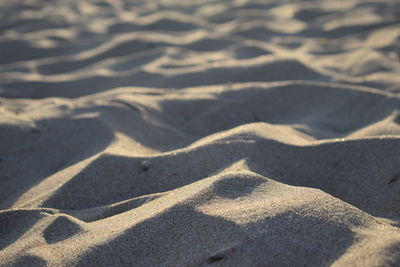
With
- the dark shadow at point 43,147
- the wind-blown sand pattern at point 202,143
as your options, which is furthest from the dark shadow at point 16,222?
the dark shadow at point 43,147

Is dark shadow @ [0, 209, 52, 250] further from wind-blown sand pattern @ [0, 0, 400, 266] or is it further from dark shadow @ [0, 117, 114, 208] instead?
dark shadow @ [0, 117, 114, 208]

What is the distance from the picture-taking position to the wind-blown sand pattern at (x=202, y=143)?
1.04 metres

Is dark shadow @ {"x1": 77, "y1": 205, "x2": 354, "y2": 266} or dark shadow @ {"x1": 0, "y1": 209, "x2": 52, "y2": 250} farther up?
dark shadow @ {"x1": 77, "y1": 205, "x2": 354, "y2": 266}

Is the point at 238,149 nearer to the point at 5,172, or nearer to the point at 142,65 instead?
the point at 5,172

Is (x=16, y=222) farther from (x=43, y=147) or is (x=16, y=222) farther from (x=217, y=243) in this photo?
(x=217, y=243)

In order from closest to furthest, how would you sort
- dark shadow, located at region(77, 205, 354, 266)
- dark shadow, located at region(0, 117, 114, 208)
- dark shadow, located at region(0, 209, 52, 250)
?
dark shadow, located at region(77, 205, 354, 266)
dark shadow, located at region(0, 209, 52, 250)
dark shadow, located at region(0, 117, 114, 208)

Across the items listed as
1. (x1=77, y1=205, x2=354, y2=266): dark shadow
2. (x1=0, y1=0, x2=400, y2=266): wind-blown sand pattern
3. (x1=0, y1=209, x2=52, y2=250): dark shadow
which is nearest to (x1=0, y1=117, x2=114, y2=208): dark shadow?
(x1=0, y1=0, x2=400, y2=266): wind-blown sand pattern

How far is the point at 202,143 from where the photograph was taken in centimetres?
165

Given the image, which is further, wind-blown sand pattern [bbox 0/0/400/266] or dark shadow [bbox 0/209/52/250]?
dark shadow [bbox 0/209/52/250]

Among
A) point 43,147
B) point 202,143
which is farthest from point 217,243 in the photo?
point 43,147

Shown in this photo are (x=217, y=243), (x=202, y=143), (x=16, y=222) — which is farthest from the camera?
(x=202, y=143)

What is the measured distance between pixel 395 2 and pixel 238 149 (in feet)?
11.6

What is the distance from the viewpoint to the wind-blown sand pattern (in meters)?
1.04

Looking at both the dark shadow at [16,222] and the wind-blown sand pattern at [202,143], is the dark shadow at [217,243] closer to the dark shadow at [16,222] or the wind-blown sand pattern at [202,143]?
the wind-blown sand pattern at [202,143]
